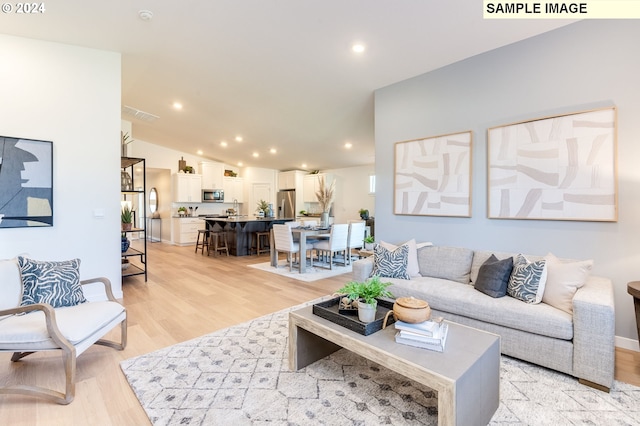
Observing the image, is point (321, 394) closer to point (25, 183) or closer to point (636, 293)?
point (636, 293)

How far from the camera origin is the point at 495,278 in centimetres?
262

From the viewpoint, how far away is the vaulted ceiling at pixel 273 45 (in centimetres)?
280

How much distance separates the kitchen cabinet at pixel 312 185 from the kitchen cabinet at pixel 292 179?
173 mm

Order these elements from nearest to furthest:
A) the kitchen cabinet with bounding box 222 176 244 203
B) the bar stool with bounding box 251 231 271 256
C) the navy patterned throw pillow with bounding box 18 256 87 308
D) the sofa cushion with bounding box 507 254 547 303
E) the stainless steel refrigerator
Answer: the navy patterned throw pillow with bounding box 18 256 87 308
the sofa cushion with bounding box 507 254 547 303
the bar stool with bounding box 251 231 271 256
the kitchen cabinet with bounding box 222 176 244 203
the stainless steel refrigerator

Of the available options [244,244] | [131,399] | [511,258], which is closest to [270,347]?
[131,399]

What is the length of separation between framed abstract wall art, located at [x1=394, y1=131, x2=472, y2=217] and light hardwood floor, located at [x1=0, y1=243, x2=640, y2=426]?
1.77 metres

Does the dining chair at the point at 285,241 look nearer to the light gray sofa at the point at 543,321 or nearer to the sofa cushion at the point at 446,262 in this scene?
the sofa cushion at the point at 446,262

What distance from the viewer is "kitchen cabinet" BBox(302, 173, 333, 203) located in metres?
9.66

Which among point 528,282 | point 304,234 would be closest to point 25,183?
point 304,234

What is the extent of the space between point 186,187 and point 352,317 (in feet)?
27.2

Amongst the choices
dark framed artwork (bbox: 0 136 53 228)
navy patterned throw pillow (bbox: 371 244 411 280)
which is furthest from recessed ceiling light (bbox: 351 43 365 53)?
dark framed artwork (bbox: 0 136 53 228)

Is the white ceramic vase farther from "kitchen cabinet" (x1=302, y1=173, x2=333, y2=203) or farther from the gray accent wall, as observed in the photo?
"kitchen cabinet" (x1=302, y1=173, x2=333, y2=203)

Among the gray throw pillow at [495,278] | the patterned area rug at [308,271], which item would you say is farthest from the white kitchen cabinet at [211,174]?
the gray throw pillow at [495,278]

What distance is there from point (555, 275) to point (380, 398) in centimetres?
175
